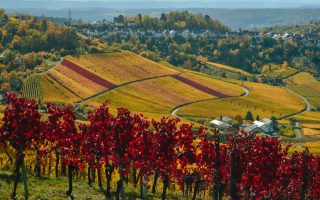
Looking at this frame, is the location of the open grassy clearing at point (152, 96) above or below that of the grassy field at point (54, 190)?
below

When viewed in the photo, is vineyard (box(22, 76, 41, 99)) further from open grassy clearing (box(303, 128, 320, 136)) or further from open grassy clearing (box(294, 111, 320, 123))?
open grassy clearing (box(294, 111, 320, 123))

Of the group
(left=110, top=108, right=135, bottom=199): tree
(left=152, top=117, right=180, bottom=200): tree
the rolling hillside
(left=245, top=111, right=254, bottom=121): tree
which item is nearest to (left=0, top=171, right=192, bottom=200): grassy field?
(left=110, top=108, right=135, bottom=199): tree

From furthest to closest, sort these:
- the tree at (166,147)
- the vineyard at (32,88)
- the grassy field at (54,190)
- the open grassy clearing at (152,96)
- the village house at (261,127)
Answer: the open grassy clearing at (152,96), the vineyard at (32,88), the village house at (261,127), the grassy field at (54,190), the tree at (166,147)

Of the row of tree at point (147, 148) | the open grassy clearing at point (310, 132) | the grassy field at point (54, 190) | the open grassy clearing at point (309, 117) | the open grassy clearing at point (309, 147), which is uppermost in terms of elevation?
the row of tree at point (147, 148)

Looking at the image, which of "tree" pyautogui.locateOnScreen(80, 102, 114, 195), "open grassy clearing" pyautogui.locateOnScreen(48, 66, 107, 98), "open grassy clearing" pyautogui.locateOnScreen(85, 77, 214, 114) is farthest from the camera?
"open grassy clearing" pyautogui.locateOnScreen(48, 66, 107, 98)

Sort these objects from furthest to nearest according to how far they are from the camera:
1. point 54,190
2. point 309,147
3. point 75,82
Answer: point 75,82 < point 309,147 < point 54,190

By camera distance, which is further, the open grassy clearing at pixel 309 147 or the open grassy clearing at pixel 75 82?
the open grassy clearing at pixel 75 82

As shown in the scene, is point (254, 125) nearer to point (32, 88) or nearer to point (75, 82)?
point (75, 82)

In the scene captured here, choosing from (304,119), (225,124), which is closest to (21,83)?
(225,124)

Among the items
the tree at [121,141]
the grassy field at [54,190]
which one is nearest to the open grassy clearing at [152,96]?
the grassy field at [54,190]

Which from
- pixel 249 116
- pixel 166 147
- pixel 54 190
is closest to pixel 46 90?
pixel 249 116

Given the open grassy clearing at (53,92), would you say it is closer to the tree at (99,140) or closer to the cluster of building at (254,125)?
the cluster of building at (254,125)
